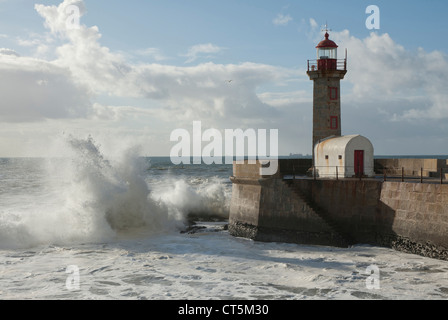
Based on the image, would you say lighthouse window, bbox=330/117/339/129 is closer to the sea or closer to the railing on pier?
the railing on pier

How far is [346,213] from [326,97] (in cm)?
512

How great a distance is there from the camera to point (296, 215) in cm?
1292

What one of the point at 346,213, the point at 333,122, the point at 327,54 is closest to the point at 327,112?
the point at 333,122

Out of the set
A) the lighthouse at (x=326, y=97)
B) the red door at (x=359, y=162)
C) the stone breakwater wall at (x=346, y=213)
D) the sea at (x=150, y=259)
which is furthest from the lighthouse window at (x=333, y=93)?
the sea at (x=150, y=259)

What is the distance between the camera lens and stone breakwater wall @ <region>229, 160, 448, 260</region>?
36.4 ft

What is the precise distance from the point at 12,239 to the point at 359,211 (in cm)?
983

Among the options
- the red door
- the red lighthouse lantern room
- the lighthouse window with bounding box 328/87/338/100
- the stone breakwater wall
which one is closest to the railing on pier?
the red door

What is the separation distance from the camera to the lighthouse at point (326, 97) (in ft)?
53.3

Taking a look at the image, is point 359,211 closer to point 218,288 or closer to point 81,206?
point 218,288

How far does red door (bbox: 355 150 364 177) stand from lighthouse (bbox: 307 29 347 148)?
5.88 feet

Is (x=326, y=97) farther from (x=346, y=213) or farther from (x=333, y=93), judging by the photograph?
(x=346, y=213)

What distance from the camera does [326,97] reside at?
16297 millimetres

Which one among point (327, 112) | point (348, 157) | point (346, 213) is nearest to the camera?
point (346, 213)
